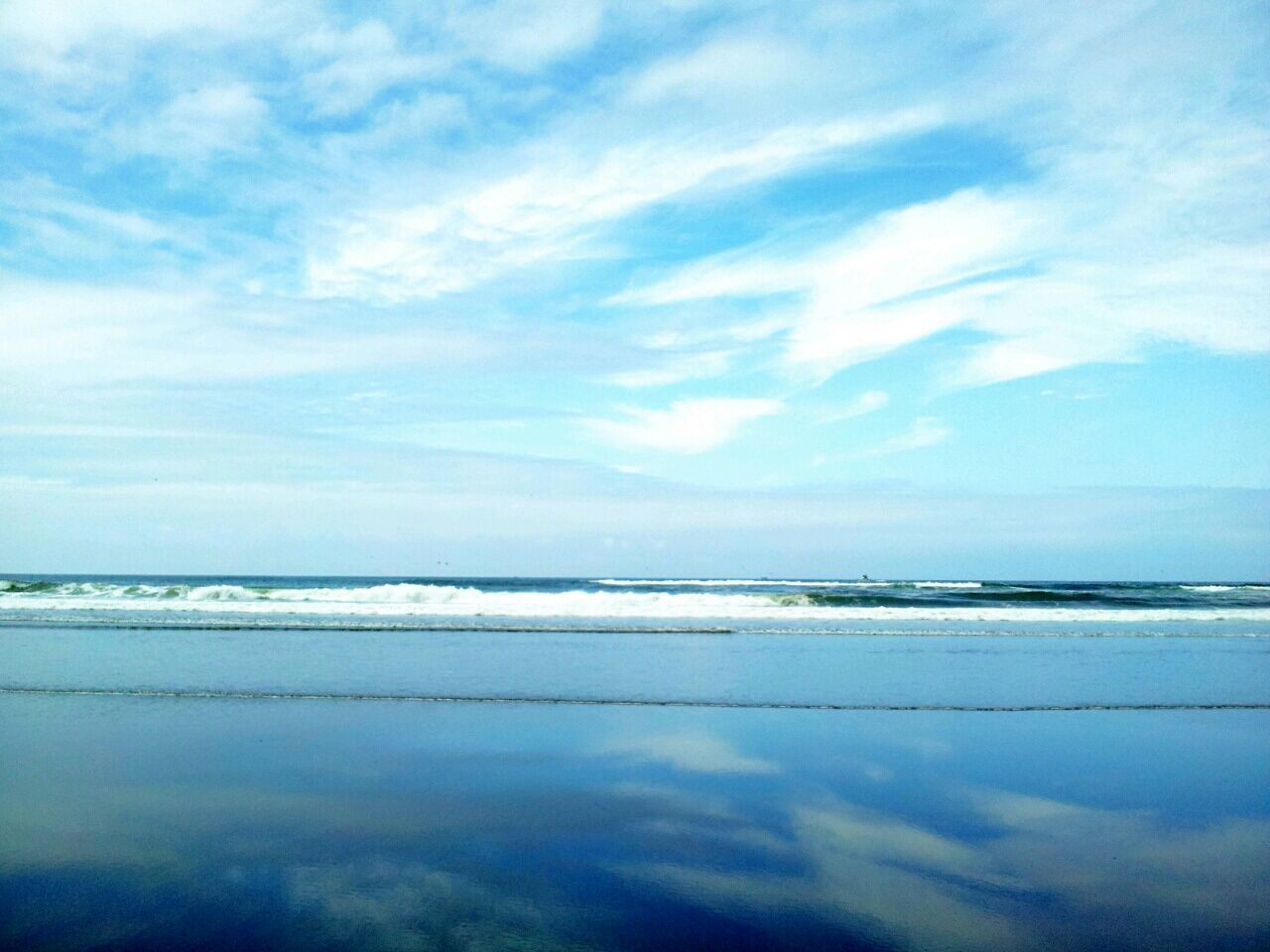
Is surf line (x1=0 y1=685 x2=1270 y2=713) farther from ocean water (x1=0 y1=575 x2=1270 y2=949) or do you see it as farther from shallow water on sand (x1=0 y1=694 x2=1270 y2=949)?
shallow water on sand (x1=0 y1=694 x2=1270 y2=949)

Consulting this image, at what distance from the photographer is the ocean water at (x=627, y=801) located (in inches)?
200

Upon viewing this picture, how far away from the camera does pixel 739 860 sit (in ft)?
19.8

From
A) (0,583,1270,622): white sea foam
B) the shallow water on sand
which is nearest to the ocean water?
the shallow water on sand

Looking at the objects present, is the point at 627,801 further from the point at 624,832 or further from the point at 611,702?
the point at 611,702

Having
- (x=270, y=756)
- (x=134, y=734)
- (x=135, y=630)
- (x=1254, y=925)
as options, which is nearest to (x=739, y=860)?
(x=1254, y=925)

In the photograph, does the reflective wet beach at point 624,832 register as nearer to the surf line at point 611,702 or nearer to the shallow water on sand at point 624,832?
the shallow water on sand at point 624,832

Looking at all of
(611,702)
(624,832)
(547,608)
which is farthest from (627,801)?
(547,608)

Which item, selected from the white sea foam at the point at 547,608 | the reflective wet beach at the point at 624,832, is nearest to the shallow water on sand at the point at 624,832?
the reflective wet beach at the point at 624,832

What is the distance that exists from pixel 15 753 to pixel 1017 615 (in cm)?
2740

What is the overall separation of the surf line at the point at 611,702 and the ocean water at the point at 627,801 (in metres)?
0.08

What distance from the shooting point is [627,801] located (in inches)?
295

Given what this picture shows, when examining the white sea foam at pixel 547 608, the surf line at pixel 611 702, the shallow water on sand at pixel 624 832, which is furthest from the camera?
the white sea foam at pixel 547 608

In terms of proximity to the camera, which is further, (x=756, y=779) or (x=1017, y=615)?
(x=1017, y=615)

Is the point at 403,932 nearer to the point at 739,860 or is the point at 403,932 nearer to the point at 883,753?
the point at 739,860
